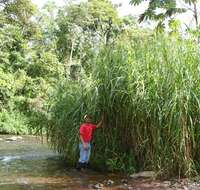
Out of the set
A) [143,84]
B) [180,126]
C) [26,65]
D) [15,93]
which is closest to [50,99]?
[143,84]

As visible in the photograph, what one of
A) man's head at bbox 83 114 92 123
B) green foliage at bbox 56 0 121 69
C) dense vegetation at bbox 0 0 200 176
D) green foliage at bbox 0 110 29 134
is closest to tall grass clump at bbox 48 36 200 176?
dense vegetation at bbox 0 0 200 176

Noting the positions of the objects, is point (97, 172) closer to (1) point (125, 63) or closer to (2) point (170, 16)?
(1) point (125, 63)

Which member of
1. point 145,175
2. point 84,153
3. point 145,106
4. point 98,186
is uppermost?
point 145,106

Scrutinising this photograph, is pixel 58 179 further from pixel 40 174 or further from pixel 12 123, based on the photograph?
pixel 12 123

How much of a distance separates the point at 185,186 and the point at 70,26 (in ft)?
97.0

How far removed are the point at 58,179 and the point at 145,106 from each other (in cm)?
250

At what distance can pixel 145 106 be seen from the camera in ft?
31.9

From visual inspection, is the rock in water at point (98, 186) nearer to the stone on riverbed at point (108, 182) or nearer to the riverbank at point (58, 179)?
the riverbank at point (58, 179)

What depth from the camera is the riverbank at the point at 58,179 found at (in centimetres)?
902

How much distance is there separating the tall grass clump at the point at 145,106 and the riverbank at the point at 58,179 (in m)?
0.45

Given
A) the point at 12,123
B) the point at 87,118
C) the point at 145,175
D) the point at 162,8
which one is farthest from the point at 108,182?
the point at 12,123

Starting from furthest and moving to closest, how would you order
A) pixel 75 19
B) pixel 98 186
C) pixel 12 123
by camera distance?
pixel 75 19
pixel 12 123
pixel 98 186

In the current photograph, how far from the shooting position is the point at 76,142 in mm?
11156

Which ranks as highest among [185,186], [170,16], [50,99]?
[170,16]
